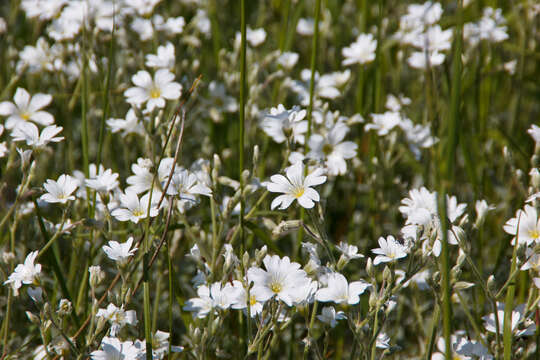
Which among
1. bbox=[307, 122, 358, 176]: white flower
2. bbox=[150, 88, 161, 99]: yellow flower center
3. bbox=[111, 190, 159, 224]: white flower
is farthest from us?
bbox=[150, 88, 161, 99]: yellow flower center

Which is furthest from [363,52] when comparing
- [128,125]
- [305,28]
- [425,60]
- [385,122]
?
[128,125]

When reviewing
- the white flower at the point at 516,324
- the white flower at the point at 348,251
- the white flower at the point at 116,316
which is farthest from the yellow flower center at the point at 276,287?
the white flower at the point at 516,324

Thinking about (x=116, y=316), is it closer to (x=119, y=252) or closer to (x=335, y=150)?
(x=119, y=252)

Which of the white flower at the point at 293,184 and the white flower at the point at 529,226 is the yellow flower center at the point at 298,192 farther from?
the white flower at the point at 529,226

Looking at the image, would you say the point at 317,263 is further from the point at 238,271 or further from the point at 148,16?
the point at 148,16

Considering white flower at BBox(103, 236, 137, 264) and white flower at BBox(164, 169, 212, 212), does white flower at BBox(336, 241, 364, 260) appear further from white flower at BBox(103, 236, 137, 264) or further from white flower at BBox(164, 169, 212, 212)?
white flower at BBox(103, 236, 137, 264)

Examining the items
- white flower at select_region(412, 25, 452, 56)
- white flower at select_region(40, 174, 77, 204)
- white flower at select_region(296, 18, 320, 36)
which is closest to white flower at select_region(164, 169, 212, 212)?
white flower at select_region(40, 174, 77, 204)

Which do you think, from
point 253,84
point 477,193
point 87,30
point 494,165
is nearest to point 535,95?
point 494,165
